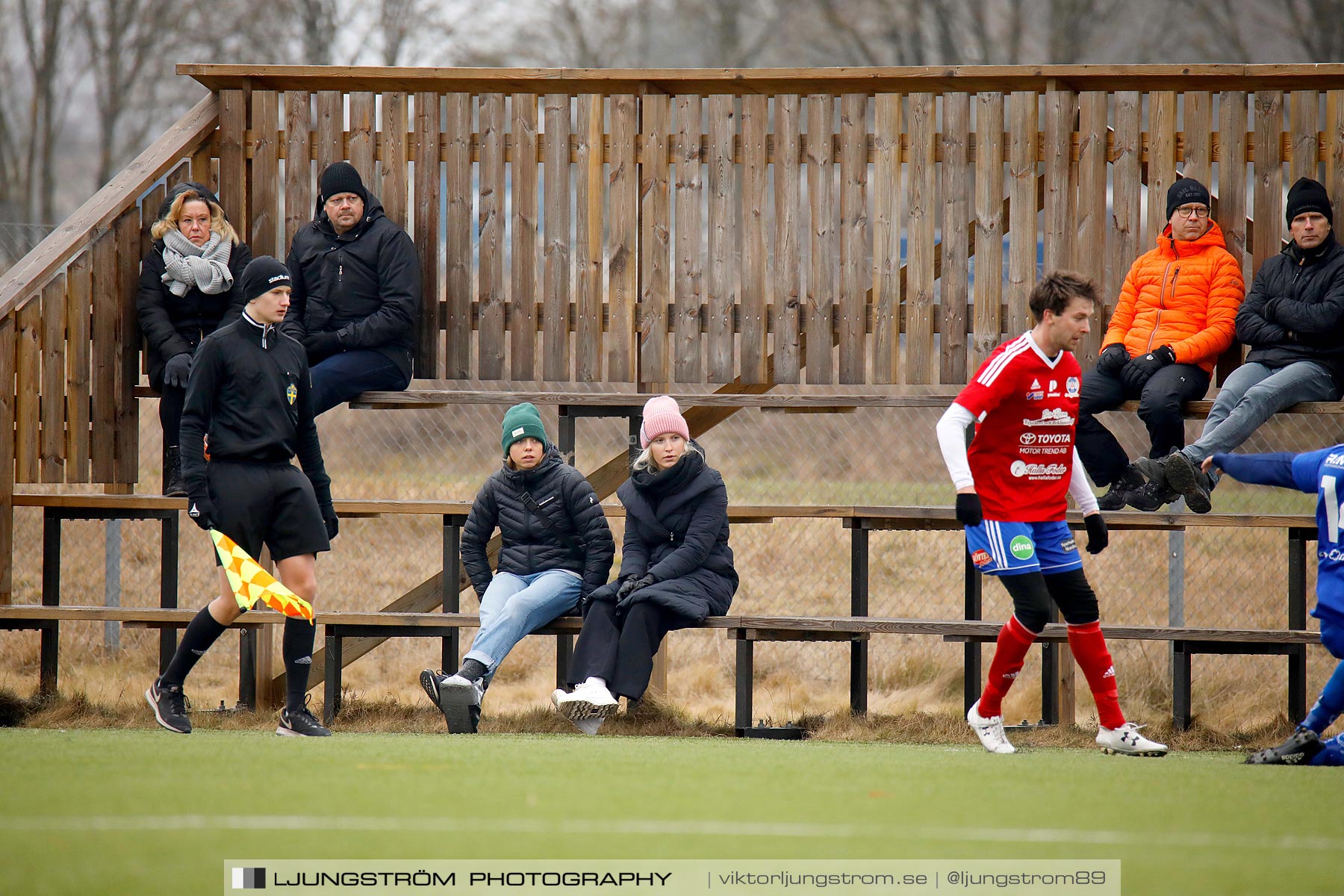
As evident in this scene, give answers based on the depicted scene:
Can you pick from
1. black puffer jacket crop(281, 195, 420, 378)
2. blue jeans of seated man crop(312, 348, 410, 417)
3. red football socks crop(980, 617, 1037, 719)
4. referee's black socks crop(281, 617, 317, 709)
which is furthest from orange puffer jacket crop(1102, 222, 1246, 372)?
referee's black socks crop(281, 617, 317, 709)

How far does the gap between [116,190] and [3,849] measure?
5365 millimetres

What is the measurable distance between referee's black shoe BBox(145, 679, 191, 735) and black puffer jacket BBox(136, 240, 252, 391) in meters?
2.05

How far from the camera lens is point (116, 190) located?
840cm

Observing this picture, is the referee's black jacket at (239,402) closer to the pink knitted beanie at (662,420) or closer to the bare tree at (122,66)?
the pink knitted beanie at (662,420)

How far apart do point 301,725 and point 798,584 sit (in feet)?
24.2

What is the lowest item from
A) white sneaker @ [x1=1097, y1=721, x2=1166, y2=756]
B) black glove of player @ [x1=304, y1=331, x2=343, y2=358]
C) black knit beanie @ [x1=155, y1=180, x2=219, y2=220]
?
white sneaker @ [x1=1097, y1=721, x2=1166, y2=756]

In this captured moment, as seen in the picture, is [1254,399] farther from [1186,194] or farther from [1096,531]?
[1096,531]

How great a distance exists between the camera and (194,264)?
8.12m

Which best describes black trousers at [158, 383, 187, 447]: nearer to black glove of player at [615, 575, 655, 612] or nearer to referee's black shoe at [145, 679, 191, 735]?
referee's black shoe at [145, 679, 191, 735]

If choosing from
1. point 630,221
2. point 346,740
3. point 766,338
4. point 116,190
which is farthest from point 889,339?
point 116,190

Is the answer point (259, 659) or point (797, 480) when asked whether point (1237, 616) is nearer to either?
point (797, 480)

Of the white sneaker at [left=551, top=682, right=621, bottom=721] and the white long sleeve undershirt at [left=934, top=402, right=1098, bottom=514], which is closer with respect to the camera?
the white long sleeve undershirt at [left=934, top=402, right=1098, bottom=514]

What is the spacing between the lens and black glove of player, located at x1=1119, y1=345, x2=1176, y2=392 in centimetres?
775

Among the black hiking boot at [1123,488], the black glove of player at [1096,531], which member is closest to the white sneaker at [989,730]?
the black glove of player at [1096,531]
